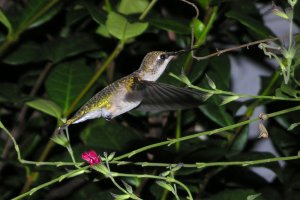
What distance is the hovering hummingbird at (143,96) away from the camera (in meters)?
1.00

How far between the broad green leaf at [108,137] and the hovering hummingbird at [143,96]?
13.5 inches

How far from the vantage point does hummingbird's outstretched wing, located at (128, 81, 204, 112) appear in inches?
37.9

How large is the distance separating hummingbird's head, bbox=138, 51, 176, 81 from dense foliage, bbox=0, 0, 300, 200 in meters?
0.12

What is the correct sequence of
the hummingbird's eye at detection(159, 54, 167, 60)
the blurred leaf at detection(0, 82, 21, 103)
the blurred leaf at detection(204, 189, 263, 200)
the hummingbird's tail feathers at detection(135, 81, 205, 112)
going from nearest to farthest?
the hummingbird's tail feathers at detection(135, 81, 205, 112), the hummingbird's eye at detection(159, 54, 167, 60), the blurred leaf at detection(204, 189, 263, 200), the blurred leaf at detection(0, 82, 21, 103)

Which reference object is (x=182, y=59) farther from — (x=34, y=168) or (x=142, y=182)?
(x=34, y=168)

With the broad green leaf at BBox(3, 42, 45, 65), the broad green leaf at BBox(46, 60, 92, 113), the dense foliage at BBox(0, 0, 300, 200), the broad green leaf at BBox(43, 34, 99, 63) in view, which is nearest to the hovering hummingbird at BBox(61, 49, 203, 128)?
the dense foliage at BBox(0, 0, 300, 200)

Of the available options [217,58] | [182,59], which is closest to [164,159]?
[182,59]

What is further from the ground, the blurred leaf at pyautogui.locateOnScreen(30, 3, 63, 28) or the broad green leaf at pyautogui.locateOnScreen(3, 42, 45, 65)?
the blurred leaf at pyautogui.locateOnScreen(30, 3, 63, 28)

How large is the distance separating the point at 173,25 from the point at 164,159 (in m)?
0.35

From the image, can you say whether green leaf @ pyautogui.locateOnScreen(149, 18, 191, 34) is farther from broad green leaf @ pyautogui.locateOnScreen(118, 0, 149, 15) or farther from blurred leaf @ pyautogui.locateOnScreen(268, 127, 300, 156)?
blurred leaf @ pyautogui.locateOnScreen(268, 127, 300, 156)

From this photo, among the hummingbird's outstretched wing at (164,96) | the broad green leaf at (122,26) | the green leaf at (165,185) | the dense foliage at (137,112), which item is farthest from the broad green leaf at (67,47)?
the green leaf at (165,185)

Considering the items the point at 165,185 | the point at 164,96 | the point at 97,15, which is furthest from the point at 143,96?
the point at 97,15

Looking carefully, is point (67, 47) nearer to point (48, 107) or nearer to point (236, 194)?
point (48, 107)

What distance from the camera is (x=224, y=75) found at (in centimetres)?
159
